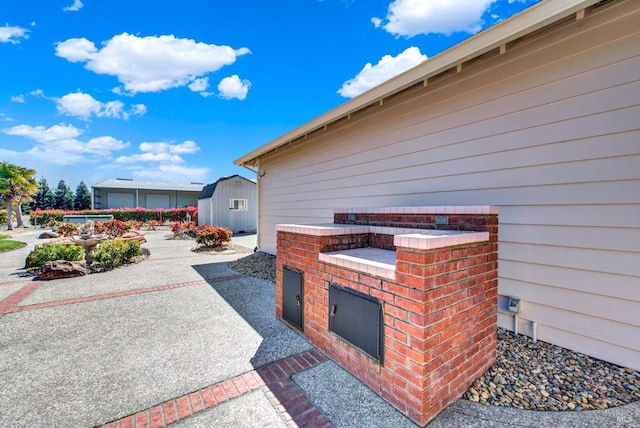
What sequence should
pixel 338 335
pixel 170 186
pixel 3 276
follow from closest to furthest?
pixel 338 335 < pixel 3 276 < pixel 170 186

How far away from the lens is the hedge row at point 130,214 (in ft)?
65.2

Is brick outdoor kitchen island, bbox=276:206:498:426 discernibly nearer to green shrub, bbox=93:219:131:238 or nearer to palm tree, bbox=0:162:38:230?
green shrub, bbox=93:219:131:238

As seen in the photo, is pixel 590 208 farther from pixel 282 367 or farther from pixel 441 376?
pixel 282 367

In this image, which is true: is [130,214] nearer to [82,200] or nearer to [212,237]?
[212,237]

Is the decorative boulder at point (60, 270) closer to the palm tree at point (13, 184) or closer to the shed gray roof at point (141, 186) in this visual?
the palm tree at point (13, 184)

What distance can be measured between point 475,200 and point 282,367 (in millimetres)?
3026

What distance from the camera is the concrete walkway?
1.86 m

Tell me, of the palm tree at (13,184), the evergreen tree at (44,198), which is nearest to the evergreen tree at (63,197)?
the evergreen tree at (44,198)

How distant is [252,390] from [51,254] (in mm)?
7670

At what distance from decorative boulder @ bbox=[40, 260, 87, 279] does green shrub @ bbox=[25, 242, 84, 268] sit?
956 mm

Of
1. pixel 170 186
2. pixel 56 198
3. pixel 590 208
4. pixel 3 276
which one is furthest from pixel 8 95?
pixel 56 198

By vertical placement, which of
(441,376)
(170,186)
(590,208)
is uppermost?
(170,186)

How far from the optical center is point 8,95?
1024cm

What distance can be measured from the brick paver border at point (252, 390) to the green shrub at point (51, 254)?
712 cm
